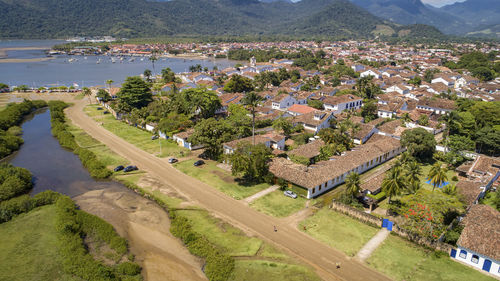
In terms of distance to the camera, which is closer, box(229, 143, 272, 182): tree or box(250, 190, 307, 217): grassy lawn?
box(250, 190, 307, 217): grassy lawn

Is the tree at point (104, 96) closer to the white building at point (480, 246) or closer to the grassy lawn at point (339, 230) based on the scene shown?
the grassy lawn at point (339, 230)

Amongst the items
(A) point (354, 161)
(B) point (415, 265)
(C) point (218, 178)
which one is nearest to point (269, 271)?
(B) point (415, 265)

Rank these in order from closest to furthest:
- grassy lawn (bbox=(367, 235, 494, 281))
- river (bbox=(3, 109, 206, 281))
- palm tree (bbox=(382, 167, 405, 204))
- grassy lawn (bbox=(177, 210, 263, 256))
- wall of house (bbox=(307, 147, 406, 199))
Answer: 1. grassy lawn (bbox=(367, 235, 494, 281))
2. river (bbox=(3, 109, 206, 281))
3. grassy lawn (bbox=(177, 210, 263, 256))
4. palm tree (bbox=(382, 167, 405, 204))
5. wall of house (bbox=(307, 147, 406, 199))

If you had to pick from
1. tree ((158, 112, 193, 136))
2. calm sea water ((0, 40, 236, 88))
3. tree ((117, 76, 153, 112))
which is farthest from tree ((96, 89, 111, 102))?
calm sea water ((0, 40, 236, 88))

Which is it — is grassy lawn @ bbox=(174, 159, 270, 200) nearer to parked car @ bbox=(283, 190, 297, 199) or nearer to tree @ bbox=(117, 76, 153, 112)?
parked car @ bbox=(283, 190, 297, 199)

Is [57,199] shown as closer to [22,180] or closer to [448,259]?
[22,180]
